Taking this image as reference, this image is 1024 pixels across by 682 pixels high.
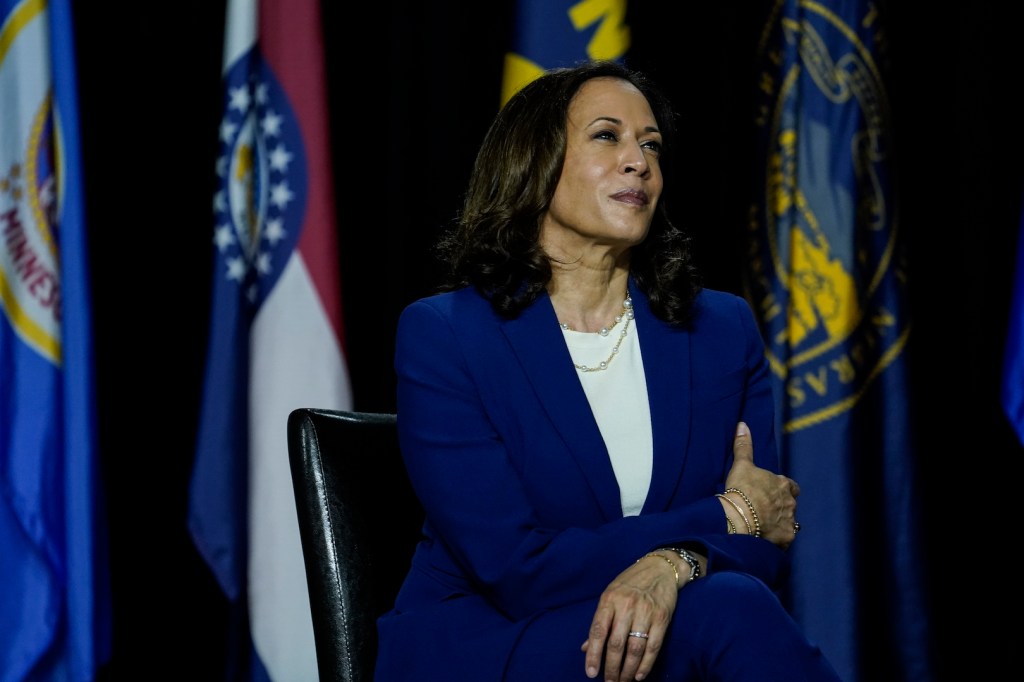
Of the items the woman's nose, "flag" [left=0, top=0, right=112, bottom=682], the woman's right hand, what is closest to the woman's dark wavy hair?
the woman's nose

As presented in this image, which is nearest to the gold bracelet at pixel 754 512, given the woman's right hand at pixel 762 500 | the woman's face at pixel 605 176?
the woman's right hand at pixel 762 500

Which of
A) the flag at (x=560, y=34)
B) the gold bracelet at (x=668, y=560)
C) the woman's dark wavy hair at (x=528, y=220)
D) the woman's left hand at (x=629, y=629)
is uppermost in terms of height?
A: the flag at (x=560, y=34)

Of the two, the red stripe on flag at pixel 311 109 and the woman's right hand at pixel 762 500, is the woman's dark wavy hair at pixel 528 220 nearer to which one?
the woman's right hand at pixel 762 500

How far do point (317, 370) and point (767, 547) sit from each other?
1434 mm

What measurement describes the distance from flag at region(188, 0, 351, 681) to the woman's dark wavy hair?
2.62 ft

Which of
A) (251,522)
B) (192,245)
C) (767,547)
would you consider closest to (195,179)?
(192,245)

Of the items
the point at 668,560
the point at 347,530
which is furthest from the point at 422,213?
the point at 668,560

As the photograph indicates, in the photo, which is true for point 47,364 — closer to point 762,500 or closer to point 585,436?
point 585,436

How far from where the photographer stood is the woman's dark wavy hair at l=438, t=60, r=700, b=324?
1.83 metres

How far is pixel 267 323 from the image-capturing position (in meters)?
2.72

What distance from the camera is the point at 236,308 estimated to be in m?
2.68

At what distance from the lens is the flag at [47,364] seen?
8.26 ft

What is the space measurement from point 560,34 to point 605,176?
1039 mm

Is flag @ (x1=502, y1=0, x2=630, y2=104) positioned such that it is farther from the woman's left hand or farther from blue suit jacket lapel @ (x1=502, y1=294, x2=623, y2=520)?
the woman's left hand
